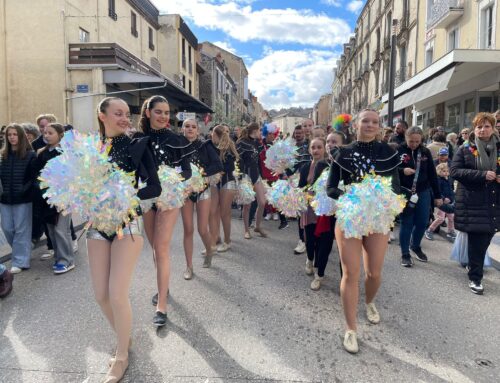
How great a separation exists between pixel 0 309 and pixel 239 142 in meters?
4.32

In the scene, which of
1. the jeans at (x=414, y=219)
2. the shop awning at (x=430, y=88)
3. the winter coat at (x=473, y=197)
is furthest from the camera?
the shop awning at (x=430, y=88)

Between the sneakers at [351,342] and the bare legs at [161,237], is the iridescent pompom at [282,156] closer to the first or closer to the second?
the bare legs at [161,237]

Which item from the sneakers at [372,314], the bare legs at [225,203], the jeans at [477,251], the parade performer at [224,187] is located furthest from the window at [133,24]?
the sneakers at [372,314]

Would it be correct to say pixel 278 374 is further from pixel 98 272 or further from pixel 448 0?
pixel 448 0

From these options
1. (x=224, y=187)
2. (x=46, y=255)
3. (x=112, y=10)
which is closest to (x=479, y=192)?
(x=224, y=187)

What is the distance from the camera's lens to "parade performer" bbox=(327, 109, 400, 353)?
9.98 feet

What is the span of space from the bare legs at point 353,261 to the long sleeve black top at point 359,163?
16.4 inches

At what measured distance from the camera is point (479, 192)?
14.2 ft

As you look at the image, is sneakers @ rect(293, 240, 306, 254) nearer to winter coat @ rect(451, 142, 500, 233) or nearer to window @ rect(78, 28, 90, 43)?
winter coat @ rect(451, 142, 500, 233)

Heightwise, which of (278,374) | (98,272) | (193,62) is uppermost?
(193,62)

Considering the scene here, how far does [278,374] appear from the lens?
2.70m

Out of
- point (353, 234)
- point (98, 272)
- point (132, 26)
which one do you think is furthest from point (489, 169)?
point (132, 26)

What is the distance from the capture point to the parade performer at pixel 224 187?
5605 mm

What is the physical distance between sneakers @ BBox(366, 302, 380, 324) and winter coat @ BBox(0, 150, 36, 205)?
430 centimetres
